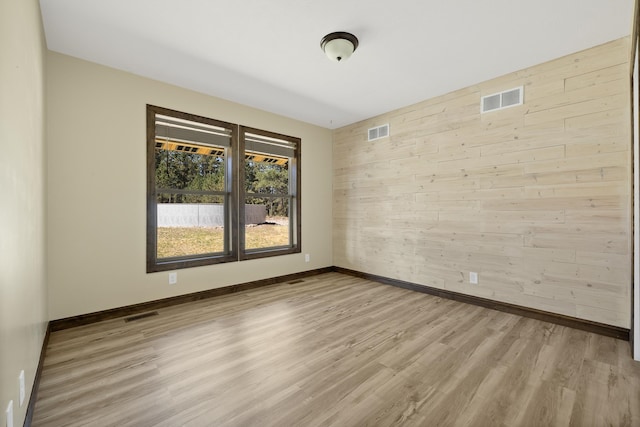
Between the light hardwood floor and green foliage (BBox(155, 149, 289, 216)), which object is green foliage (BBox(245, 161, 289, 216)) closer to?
green foliage (BBox(155, 149, 289, 216))

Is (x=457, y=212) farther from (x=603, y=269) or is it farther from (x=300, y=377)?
(x=300, y=377)

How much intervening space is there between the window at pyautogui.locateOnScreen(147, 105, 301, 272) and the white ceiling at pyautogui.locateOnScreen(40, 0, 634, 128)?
25.2 inches

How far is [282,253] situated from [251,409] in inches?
117

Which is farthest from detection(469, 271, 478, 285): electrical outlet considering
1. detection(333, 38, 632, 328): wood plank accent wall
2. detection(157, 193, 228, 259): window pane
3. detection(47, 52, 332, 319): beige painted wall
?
detection(47, 52, 332, 319): beige painted wall

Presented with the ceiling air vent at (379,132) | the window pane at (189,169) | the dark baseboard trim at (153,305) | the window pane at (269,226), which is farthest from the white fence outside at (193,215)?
the ceiling air vent at (379,132)

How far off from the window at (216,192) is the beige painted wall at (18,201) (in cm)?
139

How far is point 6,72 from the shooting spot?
45.6 inches

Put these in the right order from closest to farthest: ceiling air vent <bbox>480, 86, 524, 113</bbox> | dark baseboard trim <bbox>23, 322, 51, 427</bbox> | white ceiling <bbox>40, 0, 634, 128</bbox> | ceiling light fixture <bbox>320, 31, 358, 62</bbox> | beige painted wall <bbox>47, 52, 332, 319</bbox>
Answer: dark baseboard trim <bbox>23, 322, 51, 427</bbox> < white ceiling <bbox>40, 0, 634, 128</bbox> < ceiling light fixture <bbox>320, 31, 358, 62</bbox> < beige painted wall <bbox>47, 52, 332, 319</bbox> < ceiling air vent <bbox>480, 86, 524, 113</bbox>

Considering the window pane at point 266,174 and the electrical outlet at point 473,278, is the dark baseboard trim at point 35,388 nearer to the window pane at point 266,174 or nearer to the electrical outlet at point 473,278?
the window pane at point 266,174

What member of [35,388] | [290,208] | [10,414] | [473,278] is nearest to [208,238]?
[290,208]

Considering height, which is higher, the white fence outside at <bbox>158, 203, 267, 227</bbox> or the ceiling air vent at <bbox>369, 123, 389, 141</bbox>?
the ceiling air vent at <bbox>369, 123, 389, 141</bbox>

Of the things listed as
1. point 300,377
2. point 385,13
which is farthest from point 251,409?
point 385,13

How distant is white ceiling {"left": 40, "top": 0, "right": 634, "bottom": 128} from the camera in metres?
2.12

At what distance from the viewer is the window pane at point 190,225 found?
3416 mm
